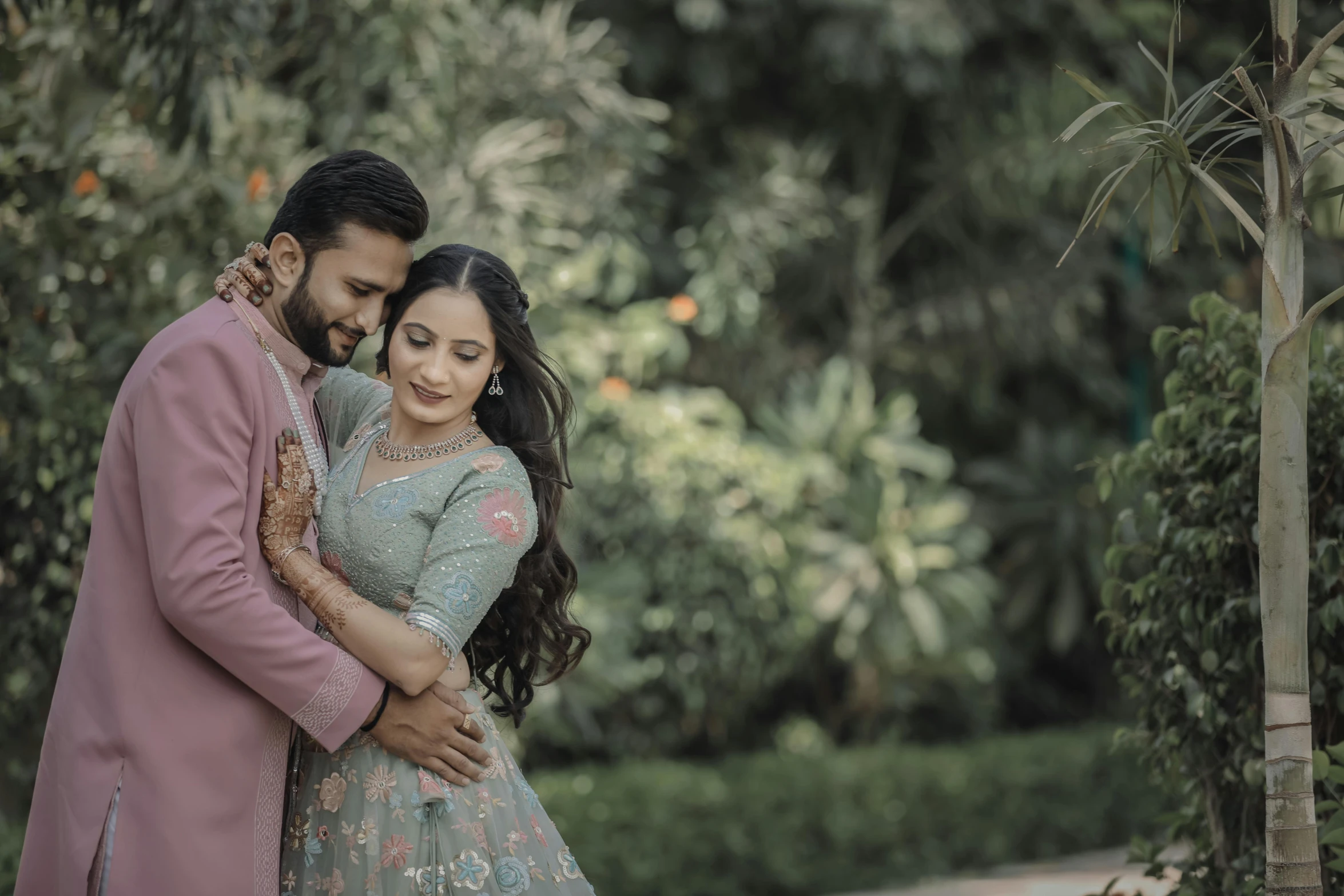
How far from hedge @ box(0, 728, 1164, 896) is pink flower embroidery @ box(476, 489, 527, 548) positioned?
407 centimetres

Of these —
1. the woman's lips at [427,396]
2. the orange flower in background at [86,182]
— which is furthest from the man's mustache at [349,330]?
the orange flower in background at [86,182]

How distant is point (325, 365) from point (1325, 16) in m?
8.60

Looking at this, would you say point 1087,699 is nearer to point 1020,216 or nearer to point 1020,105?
point 1020,216

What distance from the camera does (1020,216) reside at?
928 centimetres

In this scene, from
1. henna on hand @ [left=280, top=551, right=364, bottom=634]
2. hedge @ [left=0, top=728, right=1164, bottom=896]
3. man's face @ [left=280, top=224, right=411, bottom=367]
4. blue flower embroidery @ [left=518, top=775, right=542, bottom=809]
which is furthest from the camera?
hedge @ [left=0, top=728, right=1164, bottom=896]

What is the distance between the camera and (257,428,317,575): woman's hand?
Result: 2.19m

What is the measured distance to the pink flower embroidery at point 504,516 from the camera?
7.30 feet

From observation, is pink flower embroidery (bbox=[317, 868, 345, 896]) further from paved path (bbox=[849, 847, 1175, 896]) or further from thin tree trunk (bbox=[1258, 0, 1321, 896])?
paved path (bbox=[849, 847, 1175, 896])

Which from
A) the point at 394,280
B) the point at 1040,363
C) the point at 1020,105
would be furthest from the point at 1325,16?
the point at 394,280

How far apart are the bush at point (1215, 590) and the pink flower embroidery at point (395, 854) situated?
1.70m

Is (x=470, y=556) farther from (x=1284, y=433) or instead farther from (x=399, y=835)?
(x=1284, y=433)

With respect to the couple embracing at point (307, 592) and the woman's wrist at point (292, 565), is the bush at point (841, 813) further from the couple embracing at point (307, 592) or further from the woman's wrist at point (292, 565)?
the woman's wrist at point (292, 565)

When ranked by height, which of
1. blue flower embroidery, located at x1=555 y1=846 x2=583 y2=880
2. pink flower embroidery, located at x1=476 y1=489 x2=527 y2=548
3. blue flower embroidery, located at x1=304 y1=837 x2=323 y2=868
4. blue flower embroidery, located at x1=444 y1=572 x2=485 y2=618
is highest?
pink flower embroidery, located at x1=476 y1=489 x2=527 y2=548

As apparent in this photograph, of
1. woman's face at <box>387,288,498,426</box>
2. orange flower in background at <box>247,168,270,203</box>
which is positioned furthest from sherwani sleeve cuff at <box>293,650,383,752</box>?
orange flower in background at <box>247,168,270,203</box>
